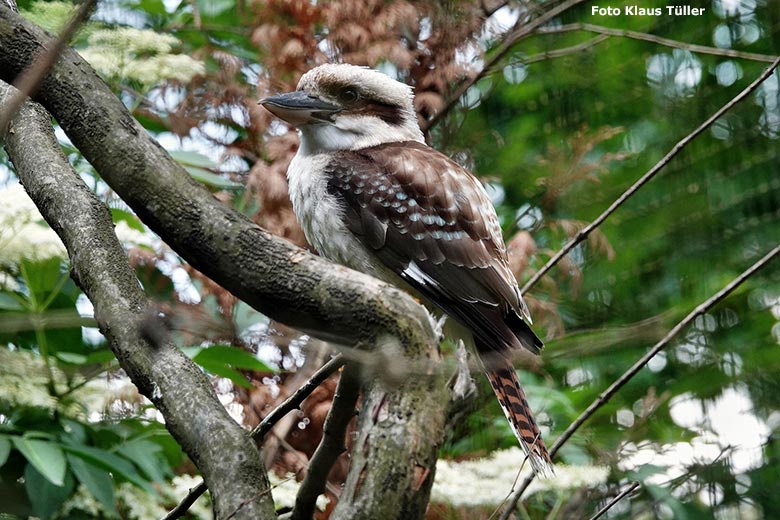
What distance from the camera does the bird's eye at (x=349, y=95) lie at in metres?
2.78

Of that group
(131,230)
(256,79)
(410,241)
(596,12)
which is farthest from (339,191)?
(596,12)

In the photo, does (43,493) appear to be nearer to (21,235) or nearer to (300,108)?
(21,235)

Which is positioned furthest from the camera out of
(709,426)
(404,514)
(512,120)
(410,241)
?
(512,120)

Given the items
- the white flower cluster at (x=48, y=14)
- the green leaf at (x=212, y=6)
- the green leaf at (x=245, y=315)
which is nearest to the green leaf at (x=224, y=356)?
the green leaf at (x=245, y=315)

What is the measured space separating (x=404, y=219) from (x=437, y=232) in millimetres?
→ 91

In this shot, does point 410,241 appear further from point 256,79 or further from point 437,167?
point 256,79

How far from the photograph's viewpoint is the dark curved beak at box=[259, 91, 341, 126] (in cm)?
261

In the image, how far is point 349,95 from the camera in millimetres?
2789

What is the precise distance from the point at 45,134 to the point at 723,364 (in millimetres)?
2527

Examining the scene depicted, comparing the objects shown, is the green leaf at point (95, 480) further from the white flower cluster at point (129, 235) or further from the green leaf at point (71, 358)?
the white flower cluster at point (129, 235)

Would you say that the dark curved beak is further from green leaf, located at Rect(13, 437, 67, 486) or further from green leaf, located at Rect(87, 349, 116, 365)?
green leaf, located at Rect(13, 437, 67, 486)

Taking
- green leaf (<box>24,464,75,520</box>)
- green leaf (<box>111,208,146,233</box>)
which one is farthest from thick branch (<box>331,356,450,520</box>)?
green leaf (<box>111,208,146,233</box>)

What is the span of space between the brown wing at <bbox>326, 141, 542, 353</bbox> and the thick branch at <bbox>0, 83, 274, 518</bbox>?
92 centimetres

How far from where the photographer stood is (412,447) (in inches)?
38.2
